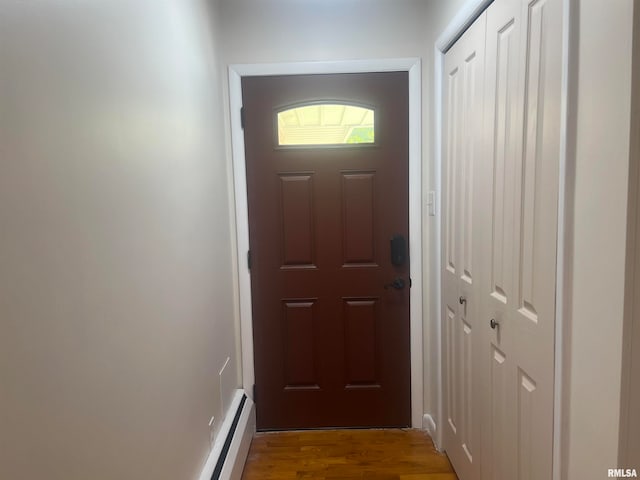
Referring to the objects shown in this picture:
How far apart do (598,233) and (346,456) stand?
1.76 meters

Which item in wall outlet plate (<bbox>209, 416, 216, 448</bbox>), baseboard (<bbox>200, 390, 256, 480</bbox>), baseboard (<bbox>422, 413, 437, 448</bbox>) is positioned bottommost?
baseboard (<bbox>422, 413, 437, 448</bbox>)

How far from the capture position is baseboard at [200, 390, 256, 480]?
64.1 inches

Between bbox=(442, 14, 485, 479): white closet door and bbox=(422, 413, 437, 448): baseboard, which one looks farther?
bbox=(422, 413, 437, 448): baseboard

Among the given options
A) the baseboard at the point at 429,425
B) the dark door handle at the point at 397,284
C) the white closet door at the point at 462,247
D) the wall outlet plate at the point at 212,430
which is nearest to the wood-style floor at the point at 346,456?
the baseboard at the point at 429,425

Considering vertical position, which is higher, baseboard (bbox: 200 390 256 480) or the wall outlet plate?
the wall outlet plate

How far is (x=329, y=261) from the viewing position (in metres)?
2.27

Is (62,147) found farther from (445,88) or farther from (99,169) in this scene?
(445,88)

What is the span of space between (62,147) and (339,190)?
1572 mm

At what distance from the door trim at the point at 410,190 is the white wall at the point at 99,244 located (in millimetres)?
574

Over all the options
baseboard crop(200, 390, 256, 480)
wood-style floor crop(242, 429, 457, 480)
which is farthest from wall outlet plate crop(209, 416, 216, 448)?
wood-style floor crop(242, 429, 457, 480)

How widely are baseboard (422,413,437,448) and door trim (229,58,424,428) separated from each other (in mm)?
24

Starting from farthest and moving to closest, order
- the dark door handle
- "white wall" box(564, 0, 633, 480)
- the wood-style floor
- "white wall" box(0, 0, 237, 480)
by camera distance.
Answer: the dark door handle, the wood-style floor, "white wall" box(564, 0, 633, 480), "white wall" box(0, 0, 237, 480)

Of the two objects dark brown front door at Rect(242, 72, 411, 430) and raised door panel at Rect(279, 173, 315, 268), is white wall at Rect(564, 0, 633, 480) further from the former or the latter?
raised door panel at Rect(279, 173, 315, 268)

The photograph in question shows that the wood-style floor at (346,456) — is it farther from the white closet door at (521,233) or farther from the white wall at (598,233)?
the white wall at (598,233)
